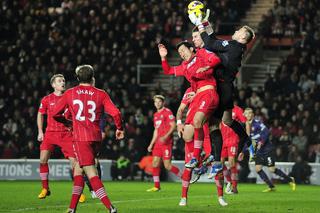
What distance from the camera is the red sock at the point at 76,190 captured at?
12336 mm

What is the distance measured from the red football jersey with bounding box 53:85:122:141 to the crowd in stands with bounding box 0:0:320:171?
587 inches

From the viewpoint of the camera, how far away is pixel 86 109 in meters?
12.2

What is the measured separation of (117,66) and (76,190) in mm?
19365

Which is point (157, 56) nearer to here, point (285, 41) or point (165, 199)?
point (285, 41)

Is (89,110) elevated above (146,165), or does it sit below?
above

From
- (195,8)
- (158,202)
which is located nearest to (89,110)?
(195,8)

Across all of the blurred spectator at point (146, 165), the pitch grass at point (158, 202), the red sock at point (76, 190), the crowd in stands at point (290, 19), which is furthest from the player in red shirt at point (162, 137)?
the crowd in stands at point (290, 19)

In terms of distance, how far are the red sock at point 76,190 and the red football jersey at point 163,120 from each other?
936 centimetres

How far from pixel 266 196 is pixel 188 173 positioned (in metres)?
4.23

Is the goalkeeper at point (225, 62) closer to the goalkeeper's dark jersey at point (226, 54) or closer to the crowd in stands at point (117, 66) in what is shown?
the goalkeeper's dark jersey at point (226, 54)

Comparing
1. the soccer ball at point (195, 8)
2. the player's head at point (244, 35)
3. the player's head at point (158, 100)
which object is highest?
the soccer ball at point (195, 8)

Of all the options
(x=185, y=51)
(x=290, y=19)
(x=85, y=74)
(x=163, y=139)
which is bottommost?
(x=163, y=139)

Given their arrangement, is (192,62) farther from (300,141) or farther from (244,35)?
(300,141)

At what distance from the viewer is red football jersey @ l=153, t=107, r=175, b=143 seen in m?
21.8
